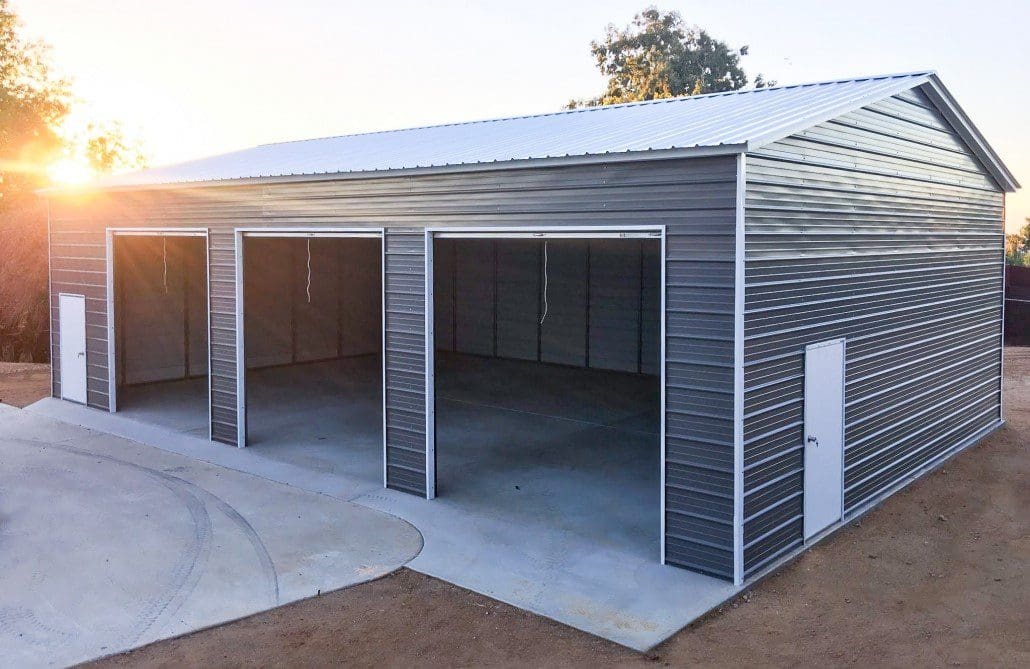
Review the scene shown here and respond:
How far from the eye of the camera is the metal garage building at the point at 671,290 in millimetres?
7656

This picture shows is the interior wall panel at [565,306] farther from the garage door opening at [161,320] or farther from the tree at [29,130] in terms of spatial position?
the tree at [29,130]

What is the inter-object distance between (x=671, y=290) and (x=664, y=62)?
97.4 ft

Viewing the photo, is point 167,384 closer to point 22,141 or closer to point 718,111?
point 718,111

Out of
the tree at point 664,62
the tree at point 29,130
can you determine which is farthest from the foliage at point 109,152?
the tree at point 664,62

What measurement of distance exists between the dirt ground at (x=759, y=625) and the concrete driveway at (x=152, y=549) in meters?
0.41

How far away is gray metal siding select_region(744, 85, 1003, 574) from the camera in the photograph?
25.6 feet

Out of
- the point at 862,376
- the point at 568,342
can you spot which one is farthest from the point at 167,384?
the point at 862,376

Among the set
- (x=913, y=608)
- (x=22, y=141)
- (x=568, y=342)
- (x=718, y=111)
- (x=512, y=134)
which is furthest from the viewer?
(x=22, y=141)

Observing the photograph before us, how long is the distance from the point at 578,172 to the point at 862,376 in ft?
12.5

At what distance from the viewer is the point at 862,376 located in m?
9.62

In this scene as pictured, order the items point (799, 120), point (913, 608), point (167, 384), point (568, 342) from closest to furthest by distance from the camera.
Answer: point (913, 608)
point (799, 120)
point (167, 384)
point (568, 342)

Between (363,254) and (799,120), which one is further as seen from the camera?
(363,254)

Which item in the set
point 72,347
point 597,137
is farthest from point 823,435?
point 72,347

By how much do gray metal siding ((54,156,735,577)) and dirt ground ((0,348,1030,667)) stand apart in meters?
0.94
